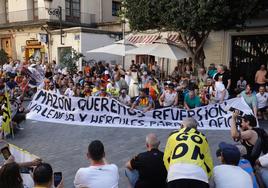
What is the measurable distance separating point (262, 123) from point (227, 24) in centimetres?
515

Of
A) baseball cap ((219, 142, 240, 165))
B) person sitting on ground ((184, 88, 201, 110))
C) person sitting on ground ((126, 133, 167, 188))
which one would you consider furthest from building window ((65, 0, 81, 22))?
baseball cap ((219, 142, 240, 165))

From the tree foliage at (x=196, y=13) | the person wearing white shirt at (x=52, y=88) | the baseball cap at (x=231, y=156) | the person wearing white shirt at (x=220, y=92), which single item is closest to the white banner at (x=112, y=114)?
the person wearing white shirt at (x=220, y=92)

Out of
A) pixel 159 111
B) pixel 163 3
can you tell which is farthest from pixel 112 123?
pixel 163 3

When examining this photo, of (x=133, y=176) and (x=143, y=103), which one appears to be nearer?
(x=133, y=176)

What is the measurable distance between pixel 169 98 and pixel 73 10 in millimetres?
21461

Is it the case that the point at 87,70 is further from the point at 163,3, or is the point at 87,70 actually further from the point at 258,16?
the point at 258,16

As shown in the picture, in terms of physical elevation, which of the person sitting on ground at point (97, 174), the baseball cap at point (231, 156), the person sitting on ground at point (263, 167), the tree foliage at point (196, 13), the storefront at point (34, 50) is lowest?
the person sitting on ground at point (263, 167)

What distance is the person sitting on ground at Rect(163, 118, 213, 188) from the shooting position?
3705 millimetres

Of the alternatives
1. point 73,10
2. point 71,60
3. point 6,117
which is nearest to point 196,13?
point 6,117

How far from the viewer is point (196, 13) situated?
1356cm

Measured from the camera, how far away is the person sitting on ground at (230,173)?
3643 millimetres

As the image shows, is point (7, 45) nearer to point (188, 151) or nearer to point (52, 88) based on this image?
point (52, 88)

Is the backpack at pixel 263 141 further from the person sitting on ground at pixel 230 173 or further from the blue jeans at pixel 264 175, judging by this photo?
the person sitting on ground at pixel 230 173

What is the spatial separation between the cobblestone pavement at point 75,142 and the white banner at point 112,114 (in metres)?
0.24
